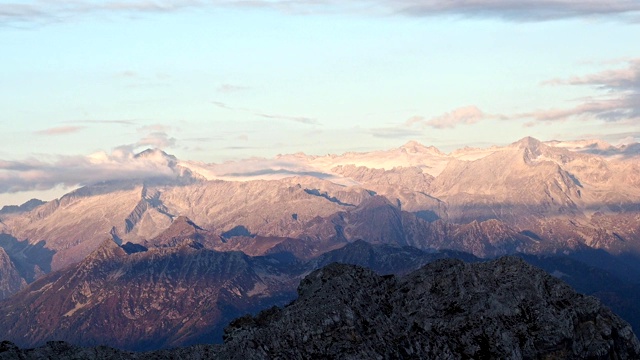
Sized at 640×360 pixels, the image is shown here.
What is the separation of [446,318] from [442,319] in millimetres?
779

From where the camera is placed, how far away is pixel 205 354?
132 metres

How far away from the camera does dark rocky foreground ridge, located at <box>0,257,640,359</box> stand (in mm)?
139625

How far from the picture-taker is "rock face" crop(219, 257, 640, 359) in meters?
141

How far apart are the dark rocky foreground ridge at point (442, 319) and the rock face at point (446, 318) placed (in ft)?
0.44

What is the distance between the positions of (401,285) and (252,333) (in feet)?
101

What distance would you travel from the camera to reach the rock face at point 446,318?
141m

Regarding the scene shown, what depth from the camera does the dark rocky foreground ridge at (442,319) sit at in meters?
140

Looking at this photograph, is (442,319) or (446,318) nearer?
(442,319)

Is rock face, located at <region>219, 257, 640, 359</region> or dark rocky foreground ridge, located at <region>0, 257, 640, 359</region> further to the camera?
rock face, located at <region>219, 257, 640, 359</region>

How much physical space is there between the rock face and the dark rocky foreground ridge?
0.14 metres

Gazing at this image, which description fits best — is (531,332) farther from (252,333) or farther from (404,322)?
(252,333)

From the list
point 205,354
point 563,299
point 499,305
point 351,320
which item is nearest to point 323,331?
point 351,320

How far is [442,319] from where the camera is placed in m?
152

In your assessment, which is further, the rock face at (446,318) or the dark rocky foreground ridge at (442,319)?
the rock face at (446,318)
